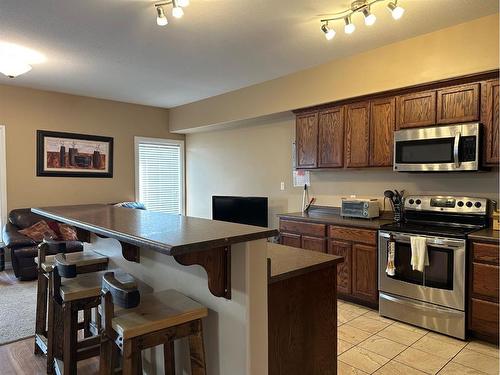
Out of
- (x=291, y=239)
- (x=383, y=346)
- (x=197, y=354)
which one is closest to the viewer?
→ (x=197, y=354)

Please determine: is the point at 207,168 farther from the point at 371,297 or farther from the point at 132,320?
the point at 132,320

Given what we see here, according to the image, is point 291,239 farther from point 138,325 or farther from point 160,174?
point 160,174

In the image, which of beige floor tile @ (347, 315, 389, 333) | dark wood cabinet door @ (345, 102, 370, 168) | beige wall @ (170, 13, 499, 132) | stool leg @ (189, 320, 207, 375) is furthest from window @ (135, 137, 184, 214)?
stool leg @ (189, 320, 207, 375)

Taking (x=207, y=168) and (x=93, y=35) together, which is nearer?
(x=93, y=35)

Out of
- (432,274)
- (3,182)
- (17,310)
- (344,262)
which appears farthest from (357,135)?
(3,182)

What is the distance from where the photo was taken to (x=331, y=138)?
406 cm

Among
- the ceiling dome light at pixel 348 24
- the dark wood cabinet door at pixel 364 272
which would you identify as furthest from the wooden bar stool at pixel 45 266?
the ceiling dome light at pixel 348 24

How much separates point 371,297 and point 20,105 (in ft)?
17.6

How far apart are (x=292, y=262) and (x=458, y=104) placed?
2.29m

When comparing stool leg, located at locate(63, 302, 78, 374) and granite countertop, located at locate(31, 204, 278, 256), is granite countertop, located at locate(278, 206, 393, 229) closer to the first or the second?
granite countertop, located at locate(31, 204, 278, 256)

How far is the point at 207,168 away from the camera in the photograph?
6484 mm

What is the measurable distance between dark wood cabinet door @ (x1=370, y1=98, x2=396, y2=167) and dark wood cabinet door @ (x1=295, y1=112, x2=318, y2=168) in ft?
2.42

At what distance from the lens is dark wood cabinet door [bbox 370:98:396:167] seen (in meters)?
3.53

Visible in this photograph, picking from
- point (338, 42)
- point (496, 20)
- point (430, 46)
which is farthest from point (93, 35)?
point (496, 20)
